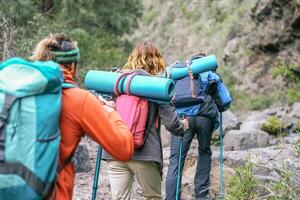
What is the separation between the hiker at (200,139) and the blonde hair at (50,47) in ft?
10.8

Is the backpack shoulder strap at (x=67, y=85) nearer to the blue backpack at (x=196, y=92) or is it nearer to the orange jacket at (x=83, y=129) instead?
the orange jacket at (x=83, y=129)

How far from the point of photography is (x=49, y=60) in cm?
318

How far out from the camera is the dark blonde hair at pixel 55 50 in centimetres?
321

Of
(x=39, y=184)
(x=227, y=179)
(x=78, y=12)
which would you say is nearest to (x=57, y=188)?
(x=39, y=184)

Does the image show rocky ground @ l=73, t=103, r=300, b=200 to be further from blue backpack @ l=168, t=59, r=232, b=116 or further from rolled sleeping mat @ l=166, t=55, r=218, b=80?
rolled sleeping mat @ l=166, t=55, r=218, b=80

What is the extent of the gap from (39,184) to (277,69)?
18.8m

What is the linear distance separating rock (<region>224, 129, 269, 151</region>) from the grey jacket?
24.7ft

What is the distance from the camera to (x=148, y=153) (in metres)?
4.71

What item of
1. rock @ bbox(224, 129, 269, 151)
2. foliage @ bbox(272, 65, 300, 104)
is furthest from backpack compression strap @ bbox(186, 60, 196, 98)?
foliage @ bbox(272, 65, 300, 104)

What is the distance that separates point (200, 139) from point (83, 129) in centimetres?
392

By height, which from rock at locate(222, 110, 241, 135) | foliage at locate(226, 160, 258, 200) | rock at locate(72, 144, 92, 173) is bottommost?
foliage at locate(226, 160, 258, 200)

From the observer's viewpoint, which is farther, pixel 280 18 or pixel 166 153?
pixel 280 18

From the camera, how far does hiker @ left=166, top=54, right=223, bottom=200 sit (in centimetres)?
666

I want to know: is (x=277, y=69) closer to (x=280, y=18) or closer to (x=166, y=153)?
(x=280, y=18)
